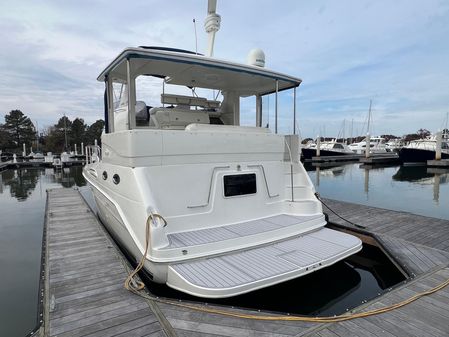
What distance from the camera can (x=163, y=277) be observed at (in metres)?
3.16

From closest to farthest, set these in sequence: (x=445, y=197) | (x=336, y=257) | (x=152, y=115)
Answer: (x=336, y=257), (x=152, y=115), (x=445, y=197)

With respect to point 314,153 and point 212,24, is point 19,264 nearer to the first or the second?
point 212,24

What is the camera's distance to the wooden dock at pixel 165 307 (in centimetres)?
234

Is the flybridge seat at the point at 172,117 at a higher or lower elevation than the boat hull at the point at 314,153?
higher

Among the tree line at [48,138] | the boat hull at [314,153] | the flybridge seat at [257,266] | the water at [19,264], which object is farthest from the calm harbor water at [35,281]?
the tree line at [48,138]

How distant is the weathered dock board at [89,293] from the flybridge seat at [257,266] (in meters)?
0.48

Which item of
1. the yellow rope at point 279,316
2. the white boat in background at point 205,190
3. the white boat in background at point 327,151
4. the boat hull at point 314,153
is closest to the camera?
the yellow rope at point 279,316

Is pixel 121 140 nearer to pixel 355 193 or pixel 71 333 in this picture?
pixel 71 333

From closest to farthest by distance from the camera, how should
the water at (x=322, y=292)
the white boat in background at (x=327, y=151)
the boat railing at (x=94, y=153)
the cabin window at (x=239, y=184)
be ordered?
the water at (x=322, y=292) < the cabin window at (x=239, y=184) < the boat railing at (x=94, y=153) < the white boat in background at (x=327, y=151)

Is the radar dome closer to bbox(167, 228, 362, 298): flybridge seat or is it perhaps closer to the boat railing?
bbox(167, 228, 362, 298): flybridge seat

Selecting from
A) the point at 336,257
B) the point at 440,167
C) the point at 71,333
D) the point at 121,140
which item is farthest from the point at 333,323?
the point at 440,167

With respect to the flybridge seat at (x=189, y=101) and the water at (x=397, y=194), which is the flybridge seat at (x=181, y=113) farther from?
the water at (x=397, y=194)

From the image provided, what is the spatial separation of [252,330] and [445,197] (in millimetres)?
13263

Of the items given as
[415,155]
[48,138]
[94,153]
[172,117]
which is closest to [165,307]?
[172,117]
